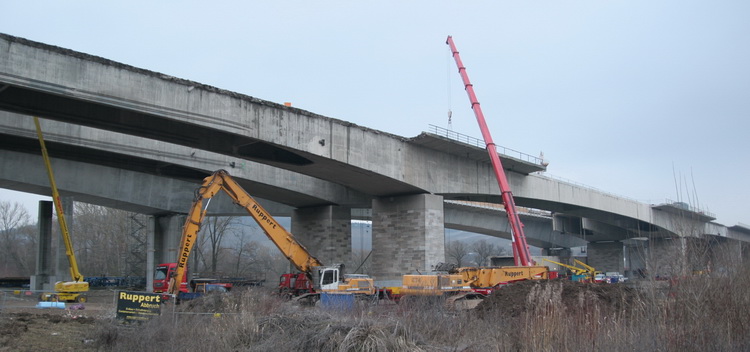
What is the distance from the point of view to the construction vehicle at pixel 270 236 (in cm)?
2561

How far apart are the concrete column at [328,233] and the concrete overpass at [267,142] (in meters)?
0.43

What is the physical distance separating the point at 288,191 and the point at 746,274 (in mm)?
32016

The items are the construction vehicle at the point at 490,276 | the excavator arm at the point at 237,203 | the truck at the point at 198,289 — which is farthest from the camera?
the truck at the point at 198,289

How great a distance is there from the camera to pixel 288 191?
40.8m

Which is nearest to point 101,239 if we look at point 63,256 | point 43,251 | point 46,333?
point 43,251

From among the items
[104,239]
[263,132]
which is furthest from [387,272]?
[104,239]

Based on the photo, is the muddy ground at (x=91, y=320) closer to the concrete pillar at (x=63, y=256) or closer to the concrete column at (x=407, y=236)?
the concrete column at (x=407, y=236)

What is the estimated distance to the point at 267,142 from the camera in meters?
29.1

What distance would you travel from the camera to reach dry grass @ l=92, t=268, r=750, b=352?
9.54m

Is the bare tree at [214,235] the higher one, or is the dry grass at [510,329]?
the bare tree at [214,235]

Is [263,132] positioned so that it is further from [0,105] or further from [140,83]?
[0,105]

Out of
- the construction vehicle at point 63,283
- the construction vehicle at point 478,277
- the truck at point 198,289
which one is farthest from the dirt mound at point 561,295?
the construction vehicle at point 63,283

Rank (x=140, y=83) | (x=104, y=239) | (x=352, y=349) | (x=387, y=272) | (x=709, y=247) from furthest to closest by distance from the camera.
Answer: (x=104, y=239), (x=387, y=272), (x=140, y=83), (x=709, y=247), (x=352, y=349)

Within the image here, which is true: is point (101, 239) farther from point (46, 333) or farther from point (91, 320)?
point (46, 333)
